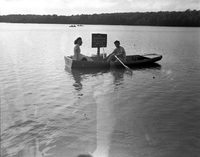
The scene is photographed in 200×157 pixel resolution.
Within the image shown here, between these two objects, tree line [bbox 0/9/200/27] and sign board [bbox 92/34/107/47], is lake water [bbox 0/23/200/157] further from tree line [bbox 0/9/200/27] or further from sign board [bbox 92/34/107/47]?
tree line [bbox 0/9/200/27]

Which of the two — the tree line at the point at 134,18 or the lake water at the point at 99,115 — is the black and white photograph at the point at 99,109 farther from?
the tree line at the point at 134,18

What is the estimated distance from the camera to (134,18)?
5192 inches

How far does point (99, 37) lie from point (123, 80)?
5.85 m

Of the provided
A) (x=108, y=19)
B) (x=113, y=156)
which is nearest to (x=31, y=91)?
(x=113, y=156)

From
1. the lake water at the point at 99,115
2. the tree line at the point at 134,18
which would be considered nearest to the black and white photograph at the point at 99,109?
the lake water at the point at 99,115

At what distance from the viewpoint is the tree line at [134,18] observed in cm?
10859

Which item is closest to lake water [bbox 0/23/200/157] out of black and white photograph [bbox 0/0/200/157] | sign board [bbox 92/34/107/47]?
black and white photograph [bbox 0/0/200/157]

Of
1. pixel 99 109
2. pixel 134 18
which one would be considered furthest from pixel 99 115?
pixel 134 18

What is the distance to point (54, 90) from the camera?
445 inches

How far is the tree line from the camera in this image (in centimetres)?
10859

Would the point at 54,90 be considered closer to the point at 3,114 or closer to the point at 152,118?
the point at 3,114

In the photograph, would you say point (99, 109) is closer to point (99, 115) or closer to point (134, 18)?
point (99, 115)

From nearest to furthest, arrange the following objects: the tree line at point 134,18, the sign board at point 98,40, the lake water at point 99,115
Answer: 1. the lake water at point 99,115
2. the sign board at point 98,40
3. the tree line at point 134,18

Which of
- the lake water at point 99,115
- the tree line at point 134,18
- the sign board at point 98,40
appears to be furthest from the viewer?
the tree line at point 134,18
